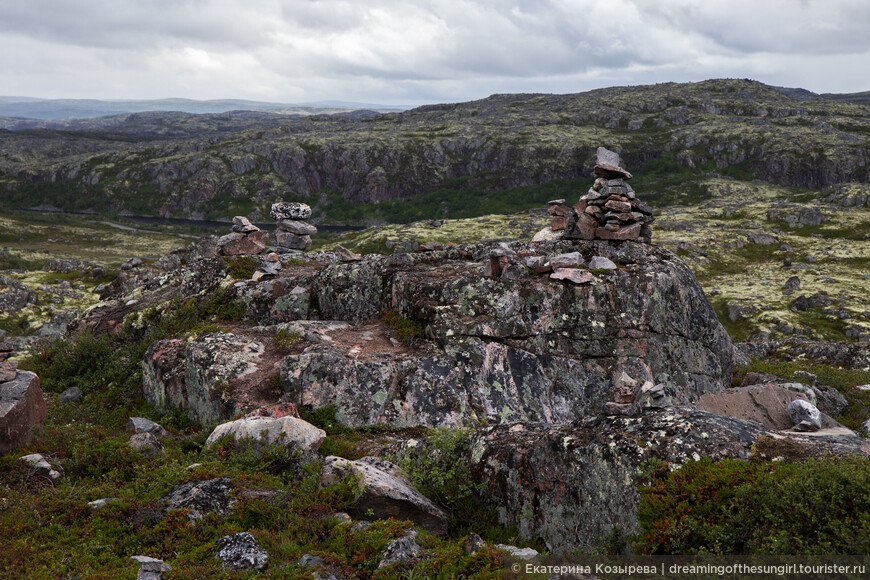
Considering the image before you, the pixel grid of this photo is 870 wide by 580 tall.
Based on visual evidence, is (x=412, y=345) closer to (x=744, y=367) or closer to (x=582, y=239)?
(x=582, y=239)

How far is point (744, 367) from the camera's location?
3394 cm

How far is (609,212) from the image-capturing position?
27.9 meters

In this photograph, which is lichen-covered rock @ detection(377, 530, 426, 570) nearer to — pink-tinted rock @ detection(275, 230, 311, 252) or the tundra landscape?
the tundra landscape

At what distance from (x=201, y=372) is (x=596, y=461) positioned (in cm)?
1619

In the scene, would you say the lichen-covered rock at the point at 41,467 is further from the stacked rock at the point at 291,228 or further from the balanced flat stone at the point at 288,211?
the balanced flat stone at the point at 288,211

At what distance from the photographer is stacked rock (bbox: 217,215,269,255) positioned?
35562 millimetres

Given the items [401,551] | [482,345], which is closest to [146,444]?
[401,551]

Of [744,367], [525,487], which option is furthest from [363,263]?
[744,367]

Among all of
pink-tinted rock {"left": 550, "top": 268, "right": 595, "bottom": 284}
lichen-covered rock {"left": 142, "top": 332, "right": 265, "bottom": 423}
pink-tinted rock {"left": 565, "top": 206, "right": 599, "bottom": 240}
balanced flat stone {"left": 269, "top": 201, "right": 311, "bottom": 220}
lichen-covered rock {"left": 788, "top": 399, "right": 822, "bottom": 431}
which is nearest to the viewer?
lichen-covered rock {"left": 788, "top": 399, "right": 822, "bottom": 431}

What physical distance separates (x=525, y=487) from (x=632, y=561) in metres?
3.88

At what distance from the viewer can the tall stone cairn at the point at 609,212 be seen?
2755cm

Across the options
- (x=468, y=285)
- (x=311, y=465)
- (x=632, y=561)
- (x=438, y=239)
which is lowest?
(x=438, y=239)

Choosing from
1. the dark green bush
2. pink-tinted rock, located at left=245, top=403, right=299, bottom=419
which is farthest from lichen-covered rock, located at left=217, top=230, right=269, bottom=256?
the dark green bush

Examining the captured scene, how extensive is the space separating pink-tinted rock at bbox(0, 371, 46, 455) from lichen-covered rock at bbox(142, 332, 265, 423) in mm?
5293
